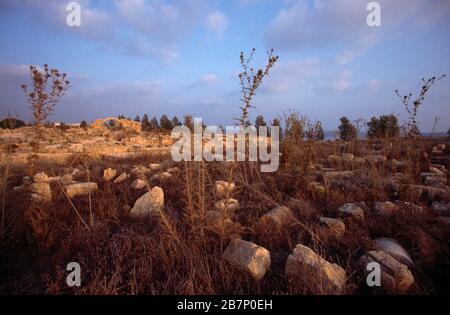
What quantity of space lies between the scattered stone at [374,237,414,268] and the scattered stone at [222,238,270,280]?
4.88ft

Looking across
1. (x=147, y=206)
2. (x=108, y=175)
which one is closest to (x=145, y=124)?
(x=108, y=175)

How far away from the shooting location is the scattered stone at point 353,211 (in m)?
3.95

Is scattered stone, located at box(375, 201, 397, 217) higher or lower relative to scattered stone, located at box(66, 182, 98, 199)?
lower

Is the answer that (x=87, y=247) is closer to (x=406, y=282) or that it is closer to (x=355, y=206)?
(x=406, y=282)

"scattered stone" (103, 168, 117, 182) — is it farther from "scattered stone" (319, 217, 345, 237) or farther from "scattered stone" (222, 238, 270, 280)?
"scattered stone" (319, 217, 345, 237)

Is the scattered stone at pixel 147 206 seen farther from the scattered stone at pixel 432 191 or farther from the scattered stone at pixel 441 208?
the scattered stone at pixel 432 191

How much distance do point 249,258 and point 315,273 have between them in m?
0.69

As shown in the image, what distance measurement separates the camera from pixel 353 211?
157 inches

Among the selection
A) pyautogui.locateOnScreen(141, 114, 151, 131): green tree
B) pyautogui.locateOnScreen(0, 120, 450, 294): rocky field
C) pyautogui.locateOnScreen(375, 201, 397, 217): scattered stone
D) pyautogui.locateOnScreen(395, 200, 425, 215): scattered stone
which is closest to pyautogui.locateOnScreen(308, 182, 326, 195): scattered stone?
pyautogui.locateOnScreen(0, 120, 450, 294): rocky field

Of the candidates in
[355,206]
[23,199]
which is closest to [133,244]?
[23,199]

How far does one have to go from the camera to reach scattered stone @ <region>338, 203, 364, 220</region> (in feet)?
13.0

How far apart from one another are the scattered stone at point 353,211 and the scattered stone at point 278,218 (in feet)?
3.03

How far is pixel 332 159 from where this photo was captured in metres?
8.71
